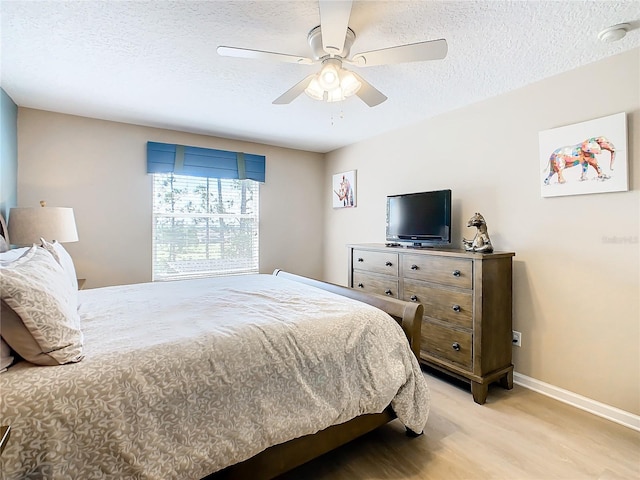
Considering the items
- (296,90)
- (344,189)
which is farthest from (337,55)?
(344,189)

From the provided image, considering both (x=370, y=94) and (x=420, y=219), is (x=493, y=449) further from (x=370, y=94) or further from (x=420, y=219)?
(x=370, y=94)

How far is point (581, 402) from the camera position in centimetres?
221

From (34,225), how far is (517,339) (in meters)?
3.95

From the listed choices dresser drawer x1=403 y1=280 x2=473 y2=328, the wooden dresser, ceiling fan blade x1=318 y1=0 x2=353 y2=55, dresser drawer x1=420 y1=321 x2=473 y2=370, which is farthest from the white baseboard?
ceiling fan blade x1=318 y1=0 x2=353 y2=55

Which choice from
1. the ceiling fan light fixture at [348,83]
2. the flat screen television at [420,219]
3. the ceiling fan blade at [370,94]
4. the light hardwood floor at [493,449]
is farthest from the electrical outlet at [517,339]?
the ceiling fan light fixture at [348,83]

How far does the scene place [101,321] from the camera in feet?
5.21

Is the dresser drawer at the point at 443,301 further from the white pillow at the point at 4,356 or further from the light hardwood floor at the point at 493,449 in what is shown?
the white pillow at the point at 4,356

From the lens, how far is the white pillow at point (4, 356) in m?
1.03

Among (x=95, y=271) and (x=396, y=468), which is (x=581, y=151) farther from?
(x=95, y=271)

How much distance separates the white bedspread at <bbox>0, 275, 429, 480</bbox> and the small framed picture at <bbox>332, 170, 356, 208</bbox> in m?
2.51

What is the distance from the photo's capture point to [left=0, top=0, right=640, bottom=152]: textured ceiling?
1.65m

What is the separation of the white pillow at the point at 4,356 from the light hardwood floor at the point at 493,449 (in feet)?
4.17

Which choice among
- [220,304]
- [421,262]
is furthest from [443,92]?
[220,304]

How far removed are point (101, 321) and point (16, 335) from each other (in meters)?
0.54
